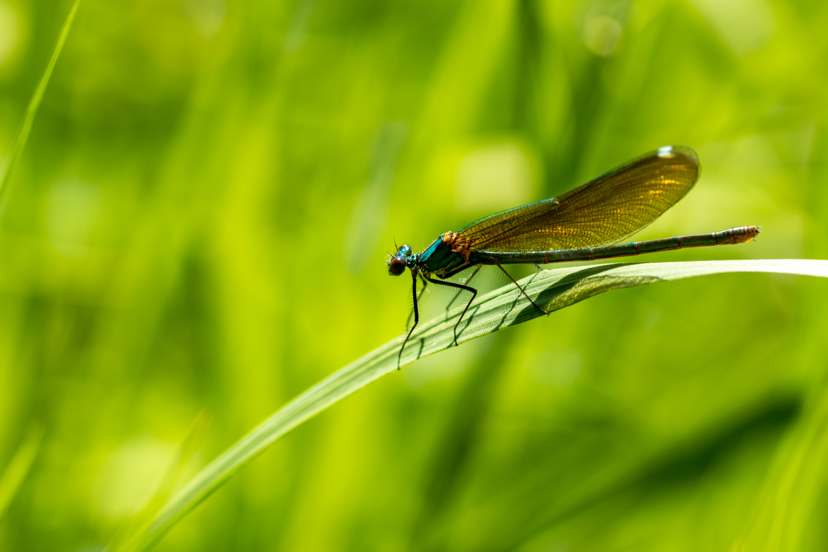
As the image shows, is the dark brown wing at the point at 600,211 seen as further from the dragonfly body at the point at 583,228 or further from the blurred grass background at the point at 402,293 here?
the blurred grass background at the point at 402,293

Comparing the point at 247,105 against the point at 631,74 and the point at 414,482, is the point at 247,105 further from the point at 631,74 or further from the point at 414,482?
the point at 631,74

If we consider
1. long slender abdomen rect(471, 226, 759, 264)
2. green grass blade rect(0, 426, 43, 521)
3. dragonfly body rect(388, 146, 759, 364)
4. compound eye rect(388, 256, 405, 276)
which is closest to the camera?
green grass blade rect(0, 426, 43, 521)

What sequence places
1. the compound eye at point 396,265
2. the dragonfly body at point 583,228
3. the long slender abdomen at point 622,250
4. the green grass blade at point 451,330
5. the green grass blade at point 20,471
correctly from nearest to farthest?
the green grass blade at point 451,330 < the green grass blade at point 20,471 < the long slender abdomen at point 622,250 < the dragonfly body at point 583,228 < the compound eye at point 396,265

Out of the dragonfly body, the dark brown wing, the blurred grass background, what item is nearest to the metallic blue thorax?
the dragonfly body

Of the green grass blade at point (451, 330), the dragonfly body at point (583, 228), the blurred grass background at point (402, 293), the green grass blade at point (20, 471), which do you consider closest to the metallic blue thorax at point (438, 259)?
the dragonfly body at point (583, 228)

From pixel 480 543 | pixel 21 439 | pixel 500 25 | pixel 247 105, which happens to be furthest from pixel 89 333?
pixel 500 25

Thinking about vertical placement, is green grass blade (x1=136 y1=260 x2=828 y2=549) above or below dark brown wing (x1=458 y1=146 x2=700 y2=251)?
below

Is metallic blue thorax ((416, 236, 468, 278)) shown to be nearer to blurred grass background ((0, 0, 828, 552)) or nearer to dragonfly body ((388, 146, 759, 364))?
dragonfly body ((388, 146, 759, 364))
